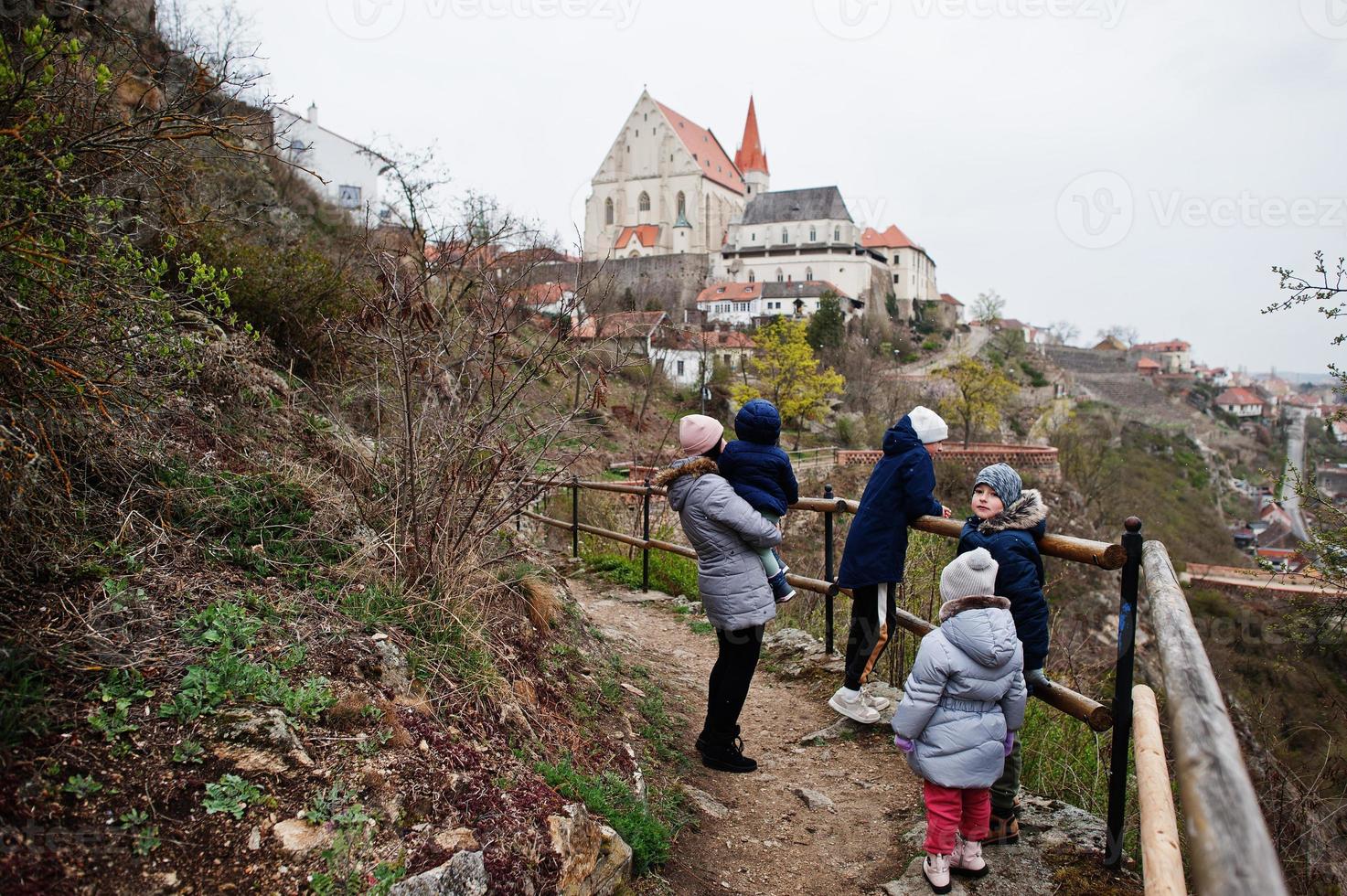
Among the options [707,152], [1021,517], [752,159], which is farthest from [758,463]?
[752,159]

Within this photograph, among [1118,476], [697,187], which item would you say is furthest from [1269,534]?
[697,187]

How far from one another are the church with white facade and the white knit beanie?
57465 millimetres

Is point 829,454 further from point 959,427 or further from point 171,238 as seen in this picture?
point 171,238

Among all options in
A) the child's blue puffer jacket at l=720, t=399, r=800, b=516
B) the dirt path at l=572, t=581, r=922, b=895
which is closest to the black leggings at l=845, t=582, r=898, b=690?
the dirt path at l=572, t=581, r=922, b=895

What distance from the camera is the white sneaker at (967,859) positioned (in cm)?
269

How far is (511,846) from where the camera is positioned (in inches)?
86.3

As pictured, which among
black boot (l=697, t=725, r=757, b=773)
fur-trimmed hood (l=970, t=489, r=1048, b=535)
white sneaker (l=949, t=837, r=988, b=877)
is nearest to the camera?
white sneaker (l=949, t=837, r=988, b=877)

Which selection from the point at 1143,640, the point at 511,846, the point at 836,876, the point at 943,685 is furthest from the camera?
the point at 1143,640

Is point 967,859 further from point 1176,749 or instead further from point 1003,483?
point 1176,749

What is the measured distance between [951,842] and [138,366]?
348 cm

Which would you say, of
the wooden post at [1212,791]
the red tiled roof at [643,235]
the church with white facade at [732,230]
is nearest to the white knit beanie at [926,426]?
the wooden post at [1212,791]

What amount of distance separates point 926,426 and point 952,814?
1.75 meters

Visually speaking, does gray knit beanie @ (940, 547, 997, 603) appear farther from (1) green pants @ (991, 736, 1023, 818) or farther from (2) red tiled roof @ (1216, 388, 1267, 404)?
(2) red tiled roof @ (1216, 388, 1267, 404)

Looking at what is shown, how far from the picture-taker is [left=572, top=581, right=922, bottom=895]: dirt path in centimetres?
292
